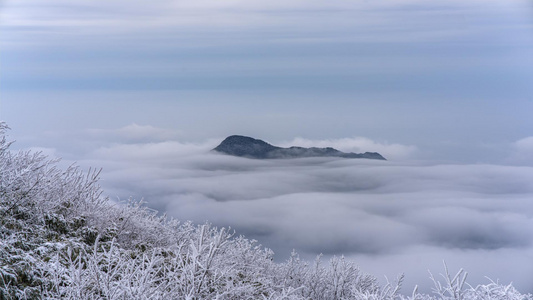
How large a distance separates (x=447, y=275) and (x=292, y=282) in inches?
453

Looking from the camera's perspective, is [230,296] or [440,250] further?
[440,250]

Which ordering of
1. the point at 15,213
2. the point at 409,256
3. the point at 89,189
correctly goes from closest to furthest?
the point at 15,213 < the point at 89,189 < the point at 409,256

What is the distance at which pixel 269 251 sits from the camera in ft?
67.4

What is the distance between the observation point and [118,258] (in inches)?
425

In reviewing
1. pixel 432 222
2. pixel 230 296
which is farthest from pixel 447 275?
pixel 432 222

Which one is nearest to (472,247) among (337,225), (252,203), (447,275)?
(337,225)

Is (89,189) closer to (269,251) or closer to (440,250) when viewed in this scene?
(269,251)

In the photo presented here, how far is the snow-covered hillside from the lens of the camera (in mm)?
8852

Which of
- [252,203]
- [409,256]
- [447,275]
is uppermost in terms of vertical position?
[447,275]

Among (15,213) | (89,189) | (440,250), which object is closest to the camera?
(15,213)

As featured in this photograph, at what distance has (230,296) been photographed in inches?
417

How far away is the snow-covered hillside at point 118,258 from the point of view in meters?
8.85

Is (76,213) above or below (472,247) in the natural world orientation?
above

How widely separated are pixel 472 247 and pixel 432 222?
3247 centimetres
